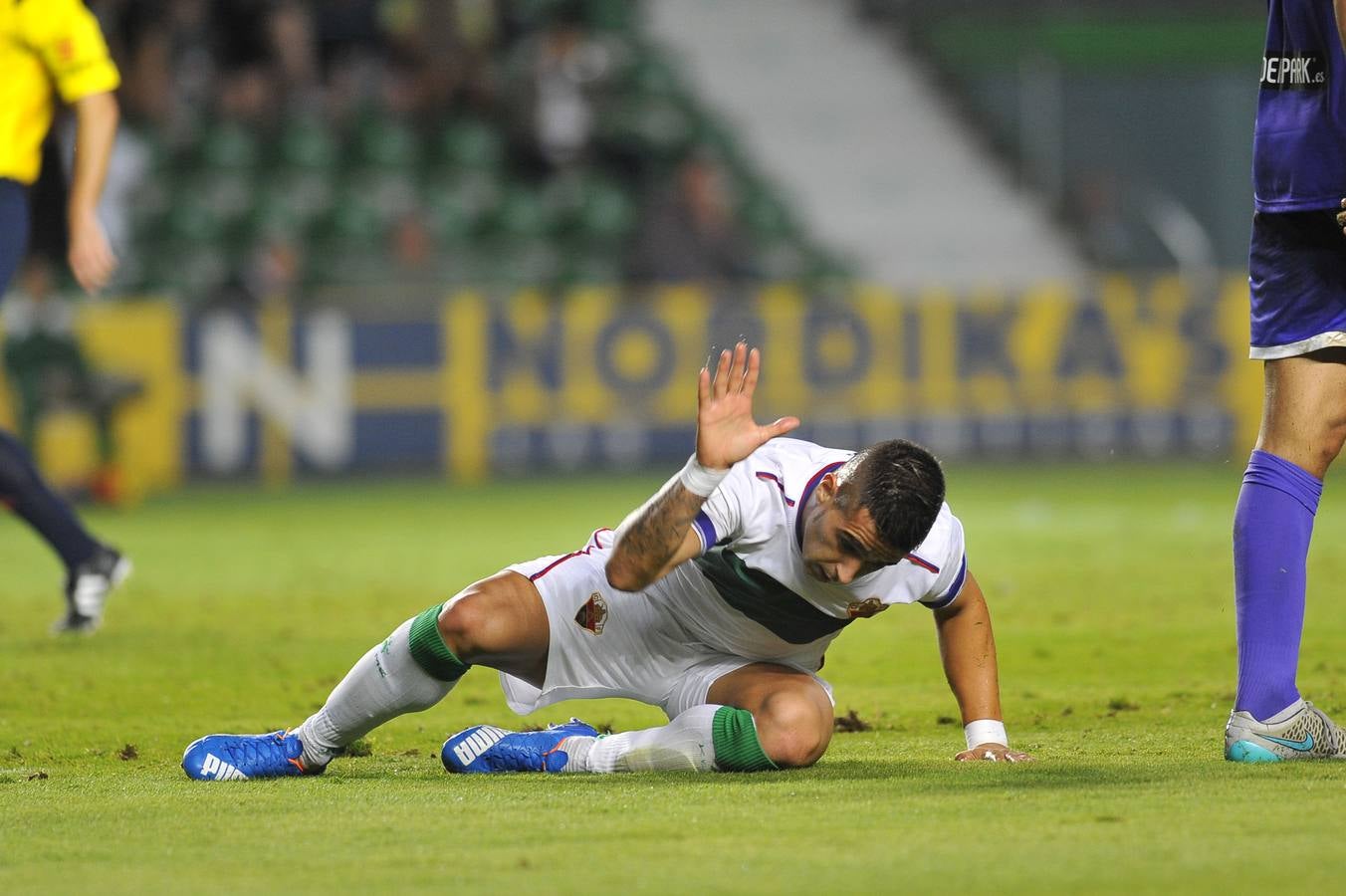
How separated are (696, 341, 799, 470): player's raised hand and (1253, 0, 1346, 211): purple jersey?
1.24 meters

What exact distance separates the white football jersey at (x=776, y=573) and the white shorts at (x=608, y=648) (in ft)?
0.14

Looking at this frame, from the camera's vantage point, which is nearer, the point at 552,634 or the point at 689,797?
the point at 689,797

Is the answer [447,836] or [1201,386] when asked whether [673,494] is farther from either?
[1201,386]

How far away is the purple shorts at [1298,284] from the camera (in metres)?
4.09

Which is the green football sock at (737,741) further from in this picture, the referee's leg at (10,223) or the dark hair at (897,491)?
the referee's leg at (10,223)

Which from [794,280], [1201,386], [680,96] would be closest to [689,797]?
[1201,386]

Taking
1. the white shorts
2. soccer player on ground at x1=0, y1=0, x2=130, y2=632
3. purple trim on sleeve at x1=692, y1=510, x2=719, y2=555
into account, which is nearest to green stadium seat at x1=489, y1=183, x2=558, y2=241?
soccer player on ground at x1=0, y1=0, x2=130, y2=632

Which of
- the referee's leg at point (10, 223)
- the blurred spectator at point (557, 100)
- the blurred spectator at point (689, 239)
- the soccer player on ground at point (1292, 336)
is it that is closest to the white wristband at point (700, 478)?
the soccer player on ground at point (1292, 336)

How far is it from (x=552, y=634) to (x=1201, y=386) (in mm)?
12869

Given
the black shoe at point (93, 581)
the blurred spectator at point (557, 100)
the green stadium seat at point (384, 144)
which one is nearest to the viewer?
the black shoe at point (93, 581)

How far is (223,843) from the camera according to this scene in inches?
133

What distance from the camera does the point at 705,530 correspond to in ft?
12.6

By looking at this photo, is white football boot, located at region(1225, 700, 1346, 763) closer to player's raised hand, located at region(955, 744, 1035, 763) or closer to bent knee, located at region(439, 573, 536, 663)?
player's raised hand, located at region(955, 744, 1035, 763)

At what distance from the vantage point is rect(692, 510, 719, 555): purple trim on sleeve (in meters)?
3.83
